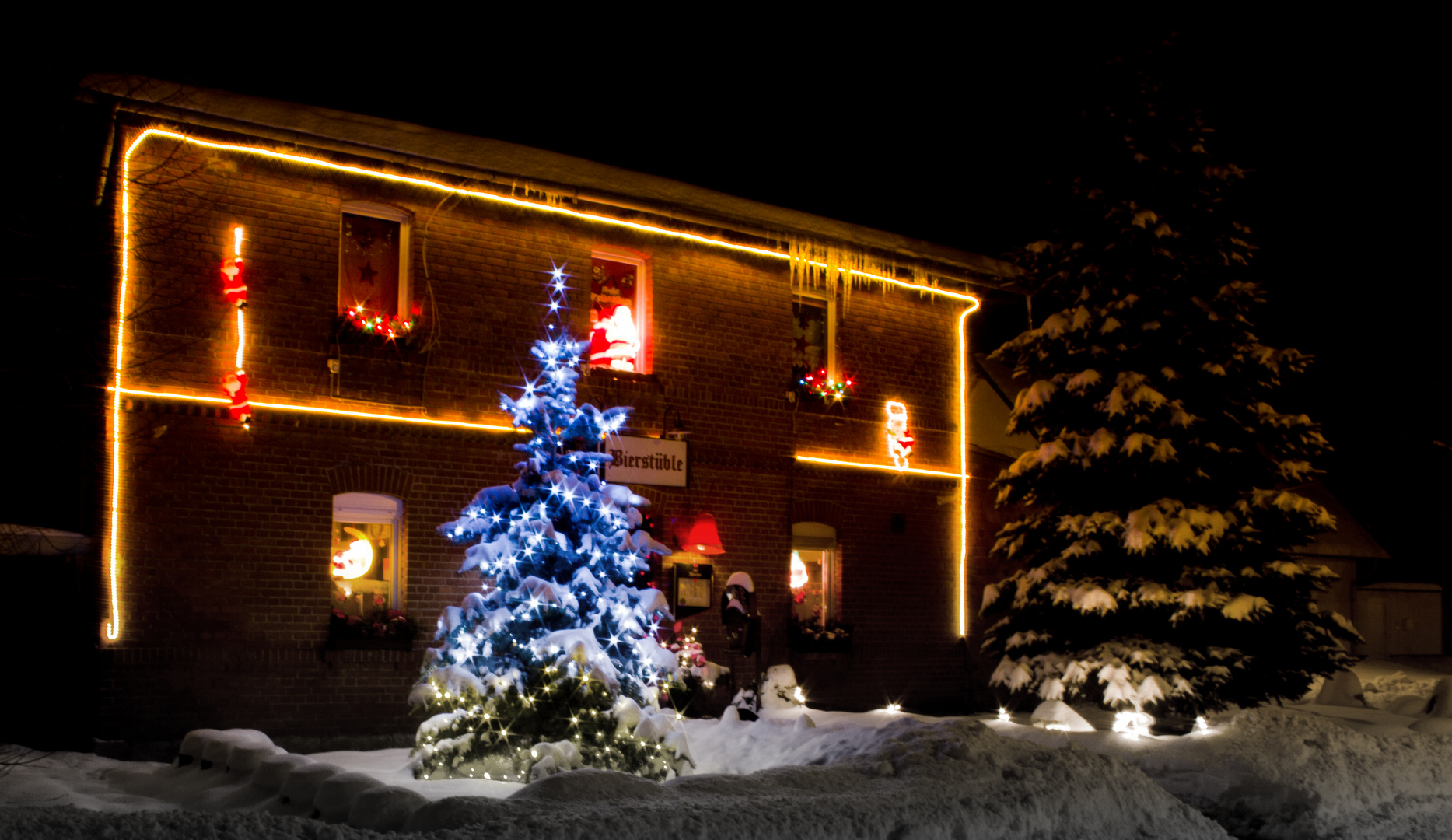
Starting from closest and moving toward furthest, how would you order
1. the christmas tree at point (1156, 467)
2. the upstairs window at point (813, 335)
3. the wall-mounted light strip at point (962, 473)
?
1. the christmas tree at point (1156, 467)
2. the upstairs window at point (813, 335)
3. the wall-mounted light strip at point (962, 473)

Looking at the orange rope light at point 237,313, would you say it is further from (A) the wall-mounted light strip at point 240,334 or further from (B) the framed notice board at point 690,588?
(B) the framed notice board at point 690,588

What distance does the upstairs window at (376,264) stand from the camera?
12.6 meters

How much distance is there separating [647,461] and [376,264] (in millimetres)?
3955

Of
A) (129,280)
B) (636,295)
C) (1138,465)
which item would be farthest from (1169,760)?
(129,280)

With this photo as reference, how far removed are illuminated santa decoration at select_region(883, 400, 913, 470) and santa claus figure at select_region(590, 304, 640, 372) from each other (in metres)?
4.11

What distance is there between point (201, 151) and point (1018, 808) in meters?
9.88

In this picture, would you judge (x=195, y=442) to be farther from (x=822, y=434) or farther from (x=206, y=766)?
(x=822, y=434)

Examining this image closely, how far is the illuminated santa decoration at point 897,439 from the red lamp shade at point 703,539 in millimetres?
3389

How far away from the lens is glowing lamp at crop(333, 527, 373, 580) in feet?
40.5

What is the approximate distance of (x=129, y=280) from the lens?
11.1m

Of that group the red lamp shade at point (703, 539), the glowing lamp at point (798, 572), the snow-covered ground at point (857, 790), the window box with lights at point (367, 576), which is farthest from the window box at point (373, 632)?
the glowing lamp at point (798, 572)

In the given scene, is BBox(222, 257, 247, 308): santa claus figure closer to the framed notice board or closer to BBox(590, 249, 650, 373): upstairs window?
BBox(590, 249, 650, 373): upstairs window

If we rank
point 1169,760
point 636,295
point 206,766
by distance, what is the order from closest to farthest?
1. point 206,766
2. point 1169,760
3. point 636,295

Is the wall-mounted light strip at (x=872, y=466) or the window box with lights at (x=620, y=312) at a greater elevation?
the window box with lights at (x=620, y=312)
